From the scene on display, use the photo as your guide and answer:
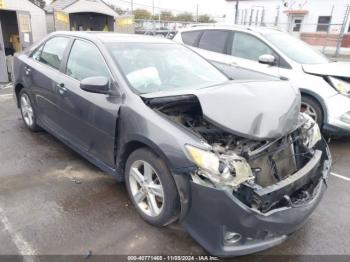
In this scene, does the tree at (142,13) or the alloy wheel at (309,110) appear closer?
the alloy wheel at (309,110)

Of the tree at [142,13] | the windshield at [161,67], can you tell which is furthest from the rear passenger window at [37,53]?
the tree at [142,13]

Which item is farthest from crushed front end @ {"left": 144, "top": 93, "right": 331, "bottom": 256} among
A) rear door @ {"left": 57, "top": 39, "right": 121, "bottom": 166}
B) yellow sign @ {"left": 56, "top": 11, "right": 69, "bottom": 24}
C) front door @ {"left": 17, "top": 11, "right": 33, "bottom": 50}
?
yellow sign @ {"left": 56, "top": 11, "right": 69, "bottom": 24}

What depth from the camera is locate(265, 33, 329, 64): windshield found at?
17.8 ft

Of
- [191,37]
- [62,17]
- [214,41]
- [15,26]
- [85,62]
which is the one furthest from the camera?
[62,17]

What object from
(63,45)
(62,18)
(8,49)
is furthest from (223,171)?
(62,18)

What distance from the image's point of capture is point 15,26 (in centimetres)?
1071

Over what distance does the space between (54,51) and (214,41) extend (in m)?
3.33

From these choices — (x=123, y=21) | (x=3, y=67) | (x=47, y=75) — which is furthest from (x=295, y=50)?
(x=123, y=21)

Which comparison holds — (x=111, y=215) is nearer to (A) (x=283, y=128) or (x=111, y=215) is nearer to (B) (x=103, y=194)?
(B) (x=103, y=194)

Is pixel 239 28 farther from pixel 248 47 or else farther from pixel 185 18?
pixel 185 18

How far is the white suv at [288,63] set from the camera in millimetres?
4785

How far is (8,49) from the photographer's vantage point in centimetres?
1066

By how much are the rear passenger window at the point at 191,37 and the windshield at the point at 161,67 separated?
2.88 meters

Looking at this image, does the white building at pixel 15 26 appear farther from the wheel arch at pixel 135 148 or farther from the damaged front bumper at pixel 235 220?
the damaged front bumper at pixel 235 220
